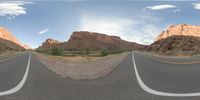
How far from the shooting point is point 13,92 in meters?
9.63

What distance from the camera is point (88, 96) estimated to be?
29.4ft

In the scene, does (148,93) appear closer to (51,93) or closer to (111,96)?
(111,96)

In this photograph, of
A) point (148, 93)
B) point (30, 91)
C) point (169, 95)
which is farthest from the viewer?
point (30, 91)

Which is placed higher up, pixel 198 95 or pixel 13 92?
pixel 198 95

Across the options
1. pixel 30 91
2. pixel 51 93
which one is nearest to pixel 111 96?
pixel 51 93

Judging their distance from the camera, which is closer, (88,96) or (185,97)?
(185,97)

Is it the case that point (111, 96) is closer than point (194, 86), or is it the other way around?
point (111, 96)

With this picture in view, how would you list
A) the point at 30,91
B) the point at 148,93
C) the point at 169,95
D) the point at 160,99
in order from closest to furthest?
the point at 160,99
the point at 169,95
the point at 148,93
the point at 30,91

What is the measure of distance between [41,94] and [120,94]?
79.6 inches

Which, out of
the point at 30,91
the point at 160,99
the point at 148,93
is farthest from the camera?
the point at 30,91

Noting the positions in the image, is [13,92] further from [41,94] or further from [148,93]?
[148,93]

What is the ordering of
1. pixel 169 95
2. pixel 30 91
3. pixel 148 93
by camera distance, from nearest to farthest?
pixel 169 95
pixel 148 93
pixel 30 91

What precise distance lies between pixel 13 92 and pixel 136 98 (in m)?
3.44

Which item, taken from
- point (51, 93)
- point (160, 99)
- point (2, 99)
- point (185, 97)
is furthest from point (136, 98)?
point (2, 99)
